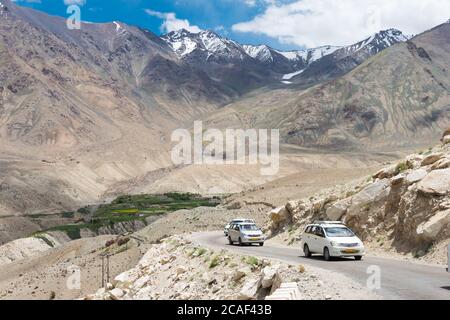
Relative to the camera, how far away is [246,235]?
3006 centimetres

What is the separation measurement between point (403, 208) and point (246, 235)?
9.44 meters

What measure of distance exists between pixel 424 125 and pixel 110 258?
179m

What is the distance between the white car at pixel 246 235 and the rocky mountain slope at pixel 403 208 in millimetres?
A: 2429

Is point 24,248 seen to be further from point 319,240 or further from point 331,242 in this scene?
point 331,242

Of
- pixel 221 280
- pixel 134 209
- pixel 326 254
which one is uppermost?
pixel 134 209

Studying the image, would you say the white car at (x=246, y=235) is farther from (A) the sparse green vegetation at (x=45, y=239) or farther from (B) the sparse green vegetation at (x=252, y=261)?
(A) the sparse green vegetation at (x=45, y=239)

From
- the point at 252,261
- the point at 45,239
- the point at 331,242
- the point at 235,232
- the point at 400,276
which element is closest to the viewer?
the point at 400,276

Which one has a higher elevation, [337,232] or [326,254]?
[337,232]

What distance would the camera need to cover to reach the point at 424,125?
197 metres

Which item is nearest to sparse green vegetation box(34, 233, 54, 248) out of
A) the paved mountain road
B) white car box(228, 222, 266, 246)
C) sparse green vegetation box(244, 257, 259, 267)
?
white car box(228, 222, 266, 246)

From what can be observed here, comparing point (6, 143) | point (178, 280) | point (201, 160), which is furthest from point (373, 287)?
point (6, 143)

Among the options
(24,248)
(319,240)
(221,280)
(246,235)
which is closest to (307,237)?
(319,240)

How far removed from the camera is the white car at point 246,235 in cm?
3005
